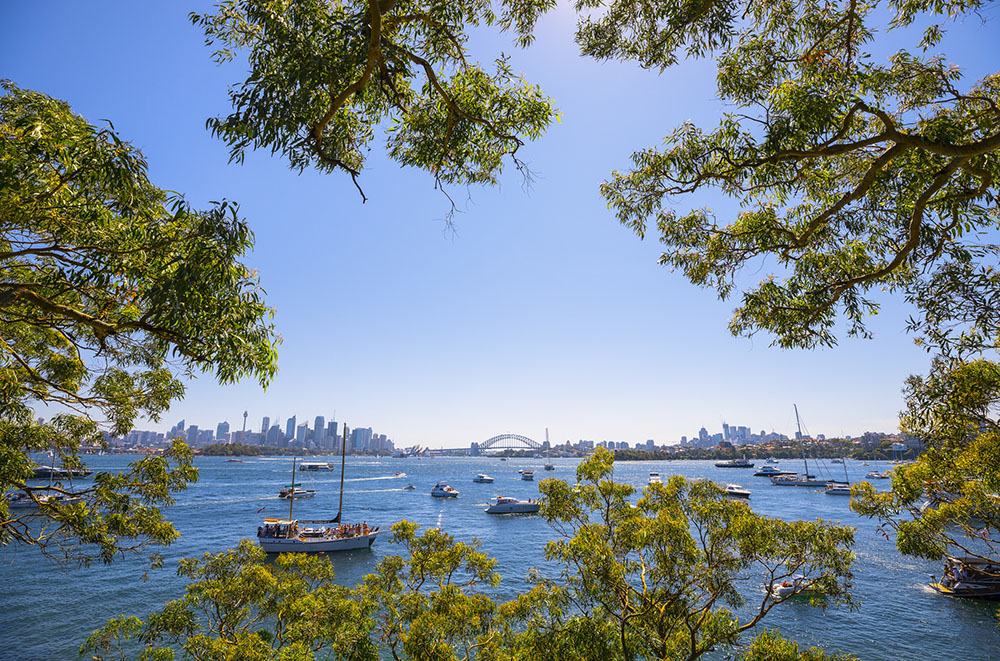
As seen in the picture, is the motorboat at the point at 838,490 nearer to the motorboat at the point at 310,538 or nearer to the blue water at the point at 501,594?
the blue water at the point at 501,594

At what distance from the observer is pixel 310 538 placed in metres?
33.7

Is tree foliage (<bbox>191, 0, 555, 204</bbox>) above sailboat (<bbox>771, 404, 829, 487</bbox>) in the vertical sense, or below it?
above

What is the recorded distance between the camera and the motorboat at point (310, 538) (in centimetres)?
3231

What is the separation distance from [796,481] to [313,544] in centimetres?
8573

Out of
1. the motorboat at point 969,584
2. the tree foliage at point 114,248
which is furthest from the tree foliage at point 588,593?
the motorboat at point 969,584

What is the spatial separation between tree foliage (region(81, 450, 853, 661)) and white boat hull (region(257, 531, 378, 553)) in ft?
84.6

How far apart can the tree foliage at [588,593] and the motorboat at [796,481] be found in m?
90.7

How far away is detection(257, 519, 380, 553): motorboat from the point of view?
32.3 m

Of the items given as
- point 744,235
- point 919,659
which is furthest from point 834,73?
point 919,659

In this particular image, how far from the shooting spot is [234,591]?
334 inches

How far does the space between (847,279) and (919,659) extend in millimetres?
21480

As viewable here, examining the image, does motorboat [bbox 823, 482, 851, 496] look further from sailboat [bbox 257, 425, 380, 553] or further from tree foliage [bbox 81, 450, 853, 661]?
tree foliage [bbox 81, 450, 853, 661]

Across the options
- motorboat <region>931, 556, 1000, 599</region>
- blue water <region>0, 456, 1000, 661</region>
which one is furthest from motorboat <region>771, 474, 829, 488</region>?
motorboat <region>931, 556, 1000, 599</region>

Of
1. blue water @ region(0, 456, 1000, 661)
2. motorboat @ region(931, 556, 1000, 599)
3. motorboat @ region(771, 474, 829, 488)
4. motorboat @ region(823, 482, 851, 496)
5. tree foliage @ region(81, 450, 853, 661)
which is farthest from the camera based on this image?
motorboat @ region(771, 474, 829, 488)
